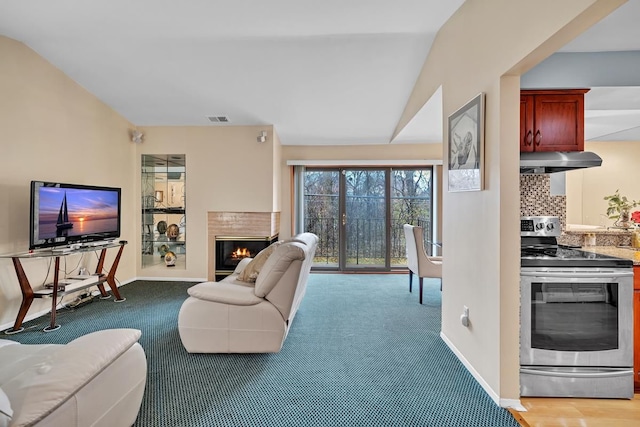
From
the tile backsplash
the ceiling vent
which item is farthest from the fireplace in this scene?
the tile backsplash

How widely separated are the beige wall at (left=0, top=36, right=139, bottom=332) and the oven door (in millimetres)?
4502

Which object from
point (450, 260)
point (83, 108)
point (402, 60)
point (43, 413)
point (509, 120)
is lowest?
point (43, 413)

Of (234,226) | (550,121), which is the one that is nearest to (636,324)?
(550,121)

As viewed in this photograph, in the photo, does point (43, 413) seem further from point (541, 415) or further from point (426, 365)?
point (541, 415)

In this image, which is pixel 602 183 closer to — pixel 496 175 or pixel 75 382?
pixel 496 175

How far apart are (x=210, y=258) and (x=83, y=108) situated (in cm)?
255

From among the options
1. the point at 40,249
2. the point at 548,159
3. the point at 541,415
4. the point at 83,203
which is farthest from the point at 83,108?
the point at 541,415

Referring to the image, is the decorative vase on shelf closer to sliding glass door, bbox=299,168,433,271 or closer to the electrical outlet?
the electrical outlet

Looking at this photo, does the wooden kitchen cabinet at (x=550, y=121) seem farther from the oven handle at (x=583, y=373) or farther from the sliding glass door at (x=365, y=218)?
the sliding glass door at (x=365, y=218)

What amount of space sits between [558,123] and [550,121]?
64 millimetres

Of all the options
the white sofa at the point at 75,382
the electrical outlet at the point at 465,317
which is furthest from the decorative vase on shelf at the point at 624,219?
the white sofa at the point at 75,382

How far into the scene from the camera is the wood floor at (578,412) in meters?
1.80

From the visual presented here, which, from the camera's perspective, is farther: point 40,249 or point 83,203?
point 83,203

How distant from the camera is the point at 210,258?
488 centimetres
